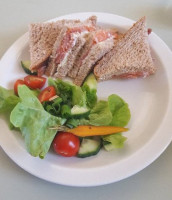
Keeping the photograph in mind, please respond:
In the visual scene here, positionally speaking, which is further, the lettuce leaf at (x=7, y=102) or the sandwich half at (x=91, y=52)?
the sandwich half at (x=91, y=52)

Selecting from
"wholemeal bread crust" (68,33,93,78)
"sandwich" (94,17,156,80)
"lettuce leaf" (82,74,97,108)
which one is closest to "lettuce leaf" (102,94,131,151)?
"lettuce leaf" (82,74,97,108)

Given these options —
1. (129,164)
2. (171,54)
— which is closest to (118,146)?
(129,164)

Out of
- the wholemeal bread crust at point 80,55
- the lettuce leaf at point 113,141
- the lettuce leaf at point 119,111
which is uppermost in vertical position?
the wholemeal bread crust at point 80,55

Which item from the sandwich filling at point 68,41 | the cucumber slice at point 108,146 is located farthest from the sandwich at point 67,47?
the cucumber slice at point 108,146

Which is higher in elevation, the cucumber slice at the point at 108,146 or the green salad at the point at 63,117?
the green salad at the point at 63,117

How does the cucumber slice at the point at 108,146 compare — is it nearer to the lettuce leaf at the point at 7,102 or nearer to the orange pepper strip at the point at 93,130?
the orange pepper strip at the point at 93,130

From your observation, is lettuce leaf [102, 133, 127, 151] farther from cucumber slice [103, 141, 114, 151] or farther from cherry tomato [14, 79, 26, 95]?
cherry tomato [14, 79, 26, 95]
